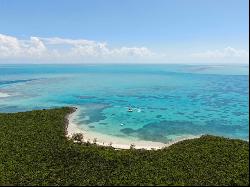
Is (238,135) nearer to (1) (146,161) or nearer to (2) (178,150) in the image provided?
(2) (178,150)

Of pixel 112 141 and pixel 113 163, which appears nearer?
pixel 113 163

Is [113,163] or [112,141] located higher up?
[113,163]

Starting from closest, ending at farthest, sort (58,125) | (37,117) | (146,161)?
(146,161) < (58,125) < (37,117)

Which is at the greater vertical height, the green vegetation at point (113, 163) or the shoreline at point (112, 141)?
A: the green vegetation at point (113, 163)

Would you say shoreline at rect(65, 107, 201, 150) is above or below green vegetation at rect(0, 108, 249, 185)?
below

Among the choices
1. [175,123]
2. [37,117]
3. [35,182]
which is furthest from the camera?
[175,123]

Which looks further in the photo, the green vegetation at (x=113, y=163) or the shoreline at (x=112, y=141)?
the shoreline at (x=112, y=141)

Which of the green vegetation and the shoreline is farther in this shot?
the shoreline

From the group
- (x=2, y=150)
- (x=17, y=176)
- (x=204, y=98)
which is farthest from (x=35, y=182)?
(x=204, y=98)
